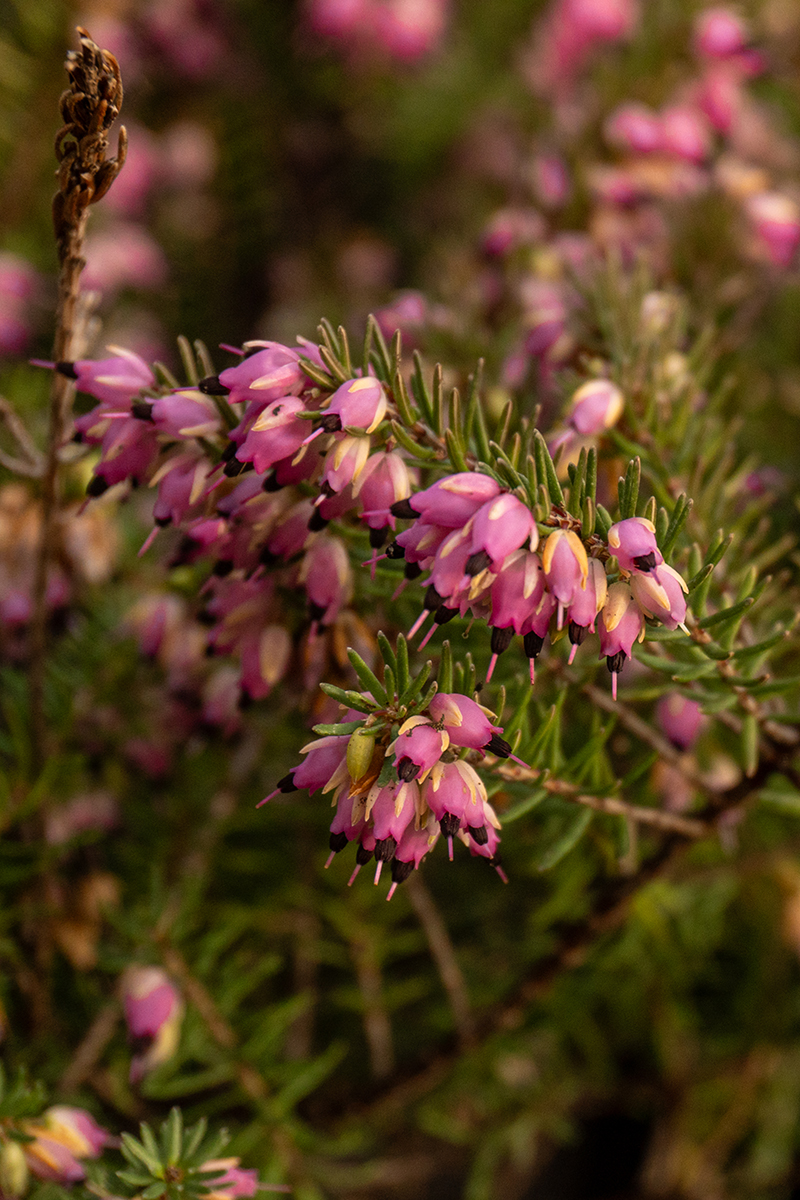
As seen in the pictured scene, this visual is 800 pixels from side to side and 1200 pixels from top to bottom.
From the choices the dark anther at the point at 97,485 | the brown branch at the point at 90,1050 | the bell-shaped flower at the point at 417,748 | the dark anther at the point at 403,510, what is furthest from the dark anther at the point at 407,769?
the brown branch at the point at 90,1050

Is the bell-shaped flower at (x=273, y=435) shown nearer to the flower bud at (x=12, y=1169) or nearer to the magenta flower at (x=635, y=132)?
the flower bud at (x=12, y=1169)

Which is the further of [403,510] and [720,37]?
[720,37]

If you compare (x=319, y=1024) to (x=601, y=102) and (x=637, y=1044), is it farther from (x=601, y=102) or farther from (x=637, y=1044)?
(x=601, y=102)

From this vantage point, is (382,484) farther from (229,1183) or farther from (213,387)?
(229,1183)

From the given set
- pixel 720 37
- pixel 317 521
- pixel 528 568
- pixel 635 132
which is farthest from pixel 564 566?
pixel 720 37

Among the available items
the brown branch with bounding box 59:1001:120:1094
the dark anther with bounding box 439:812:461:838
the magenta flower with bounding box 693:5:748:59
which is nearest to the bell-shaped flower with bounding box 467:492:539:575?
the dark anther with bounding box 439:812:461:838

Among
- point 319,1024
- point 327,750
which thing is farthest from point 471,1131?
point 327,750
